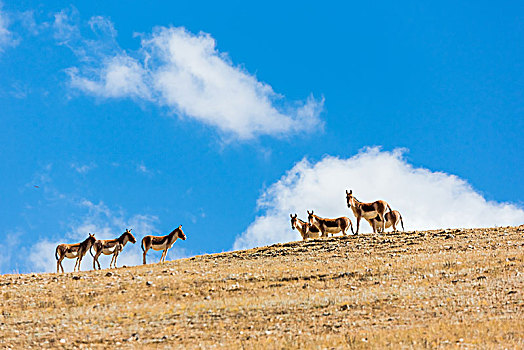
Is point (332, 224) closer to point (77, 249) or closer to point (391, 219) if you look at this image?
point (391, 219)

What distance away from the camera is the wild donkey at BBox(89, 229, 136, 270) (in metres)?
36.0

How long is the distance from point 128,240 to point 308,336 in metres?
24.7

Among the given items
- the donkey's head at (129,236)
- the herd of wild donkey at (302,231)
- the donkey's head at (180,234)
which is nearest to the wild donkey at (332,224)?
the herd of wild donkey at (302,231)

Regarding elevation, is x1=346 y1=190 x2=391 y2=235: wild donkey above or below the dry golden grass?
above

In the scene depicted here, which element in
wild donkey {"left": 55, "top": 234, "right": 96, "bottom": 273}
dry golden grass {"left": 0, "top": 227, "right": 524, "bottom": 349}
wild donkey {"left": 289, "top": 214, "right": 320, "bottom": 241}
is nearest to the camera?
dry golden grass {"left": 0, "top": 227, "right": 524, "bottom": 349}

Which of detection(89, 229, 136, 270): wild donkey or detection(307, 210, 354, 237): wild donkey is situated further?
detection(307, 210, 354, 237): wild donkey

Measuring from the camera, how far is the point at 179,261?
33.0 m

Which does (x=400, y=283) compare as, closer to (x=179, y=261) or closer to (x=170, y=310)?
(x=170, y=310)

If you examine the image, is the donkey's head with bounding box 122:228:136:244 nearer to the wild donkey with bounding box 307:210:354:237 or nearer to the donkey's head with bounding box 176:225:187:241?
the donkey's head with bounding box 176:225:187:241

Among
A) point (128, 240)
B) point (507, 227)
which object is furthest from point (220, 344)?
point (507, 227)

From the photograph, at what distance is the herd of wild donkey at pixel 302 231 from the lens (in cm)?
3609

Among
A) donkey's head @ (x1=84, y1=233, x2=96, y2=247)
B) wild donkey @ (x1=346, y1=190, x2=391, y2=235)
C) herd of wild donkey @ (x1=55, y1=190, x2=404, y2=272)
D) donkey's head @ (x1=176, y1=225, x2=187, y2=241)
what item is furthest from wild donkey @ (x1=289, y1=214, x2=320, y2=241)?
donkey's head @ (x1=84, y1=233, x2=96, y2=247)

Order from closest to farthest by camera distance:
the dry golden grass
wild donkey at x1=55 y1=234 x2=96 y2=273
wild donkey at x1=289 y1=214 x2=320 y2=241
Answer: the dry golden grass
wild donkey at x1=55 y1=234 x2=96 y2=273
wild donkey at x1=289 y1=214 x2=320 y2=241

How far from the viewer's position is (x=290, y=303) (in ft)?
60.7
